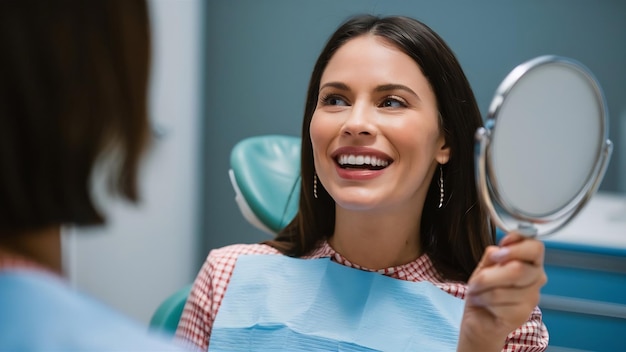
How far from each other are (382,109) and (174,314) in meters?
0.64

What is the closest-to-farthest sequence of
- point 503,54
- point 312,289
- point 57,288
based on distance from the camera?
point 57,288, point 312,289, point 503,54

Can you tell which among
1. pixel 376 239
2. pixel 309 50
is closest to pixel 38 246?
pixel 376 239

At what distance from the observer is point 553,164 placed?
2.80ft

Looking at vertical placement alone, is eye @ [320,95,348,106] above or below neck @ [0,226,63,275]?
above

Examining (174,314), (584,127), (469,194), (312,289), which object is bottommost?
(174,314)

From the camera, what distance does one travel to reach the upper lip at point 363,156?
3.89 feet

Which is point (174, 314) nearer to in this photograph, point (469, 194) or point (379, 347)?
point (379, 347)

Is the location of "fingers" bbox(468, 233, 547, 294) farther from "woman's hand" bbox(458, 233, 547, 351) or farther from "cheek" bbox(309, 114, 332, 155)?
"cheek" bbox(309, 114, 332, 155)

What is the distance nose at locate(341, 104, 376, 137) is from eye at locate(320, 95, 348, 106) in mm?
57

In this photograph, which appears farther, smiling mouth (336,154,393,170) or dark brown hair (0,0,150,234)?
smiling mouth (336,154,393,170)

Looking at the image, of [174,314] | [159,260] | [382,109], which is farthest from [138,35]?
[159,260]

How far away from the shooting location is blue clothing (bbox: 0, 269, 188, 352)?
0.50m

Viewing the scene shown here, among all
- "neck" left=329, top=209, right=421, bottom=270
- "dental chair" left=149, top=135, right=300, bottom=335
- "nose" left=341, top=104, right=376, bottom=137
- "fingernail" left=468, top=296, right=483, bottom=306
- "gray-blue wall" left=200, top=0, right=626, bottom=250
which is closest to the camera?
"fingernail" left=468, top=296, right=483, bottom=306

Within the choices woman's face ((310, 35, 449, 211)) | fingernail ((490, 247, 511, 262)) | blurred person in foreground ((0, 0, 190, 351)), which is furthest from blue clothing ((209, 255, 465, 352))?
blurred person in foreground ((0, 0, 190, 351))
